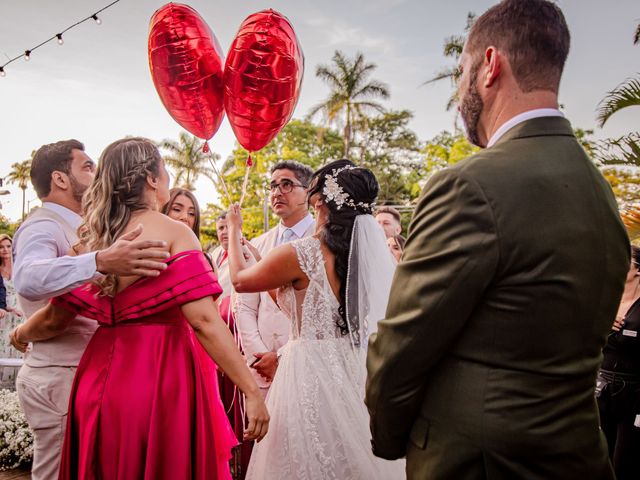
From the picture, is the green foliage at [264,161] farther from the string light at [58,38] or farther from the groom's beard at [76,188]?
the groom's beard at [76,188]

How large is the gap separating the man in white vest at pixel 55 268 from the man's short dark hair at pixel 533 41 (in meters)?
1.66

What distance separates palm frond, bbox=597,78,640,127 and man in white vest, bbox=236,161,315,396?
4.39 metres

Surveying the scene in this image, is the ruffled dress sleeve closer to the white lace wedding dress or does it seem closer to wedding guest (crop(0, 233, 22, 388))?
the white lace wedding dress

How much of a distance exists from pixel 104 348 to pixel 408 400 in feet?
5.50

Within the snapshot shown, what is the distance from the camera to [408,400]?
1.40 m

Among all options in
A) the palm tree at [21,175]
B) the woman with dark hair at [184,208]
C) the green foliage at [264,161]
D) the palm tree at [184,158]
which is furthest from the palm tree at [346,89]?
the palm tree at [21,175]

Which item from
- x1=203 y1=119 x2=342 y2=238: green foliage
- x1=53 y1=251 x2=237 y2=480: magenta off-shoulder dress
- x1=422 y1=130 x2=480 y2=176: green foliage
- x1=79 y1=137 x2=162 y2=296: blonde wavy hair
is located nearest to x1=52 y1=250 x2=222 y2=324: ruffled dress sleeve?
x1=53 y1=251 x2=237 y2=480: magenta off-shoulder dress

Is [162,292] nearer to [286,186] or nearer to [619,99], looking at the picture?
[286,186]

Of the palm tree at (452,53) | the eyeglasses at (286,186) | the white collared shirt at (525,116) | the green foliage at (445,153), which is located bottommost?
the white collared shirt at (525,116)

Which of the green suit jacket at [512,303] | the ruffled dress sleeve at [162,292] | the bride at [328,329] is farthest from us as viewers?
the bride at [328,329]

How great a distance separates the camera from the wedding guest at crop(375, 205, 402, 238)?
18.6ft

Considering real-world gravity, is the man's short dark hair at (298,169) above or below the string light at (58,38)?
below

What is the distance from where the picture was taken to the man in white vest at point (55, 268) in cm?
220

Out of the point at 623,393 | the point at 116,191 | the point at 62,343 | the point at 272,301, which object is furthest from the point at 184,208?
the point at 623,393
